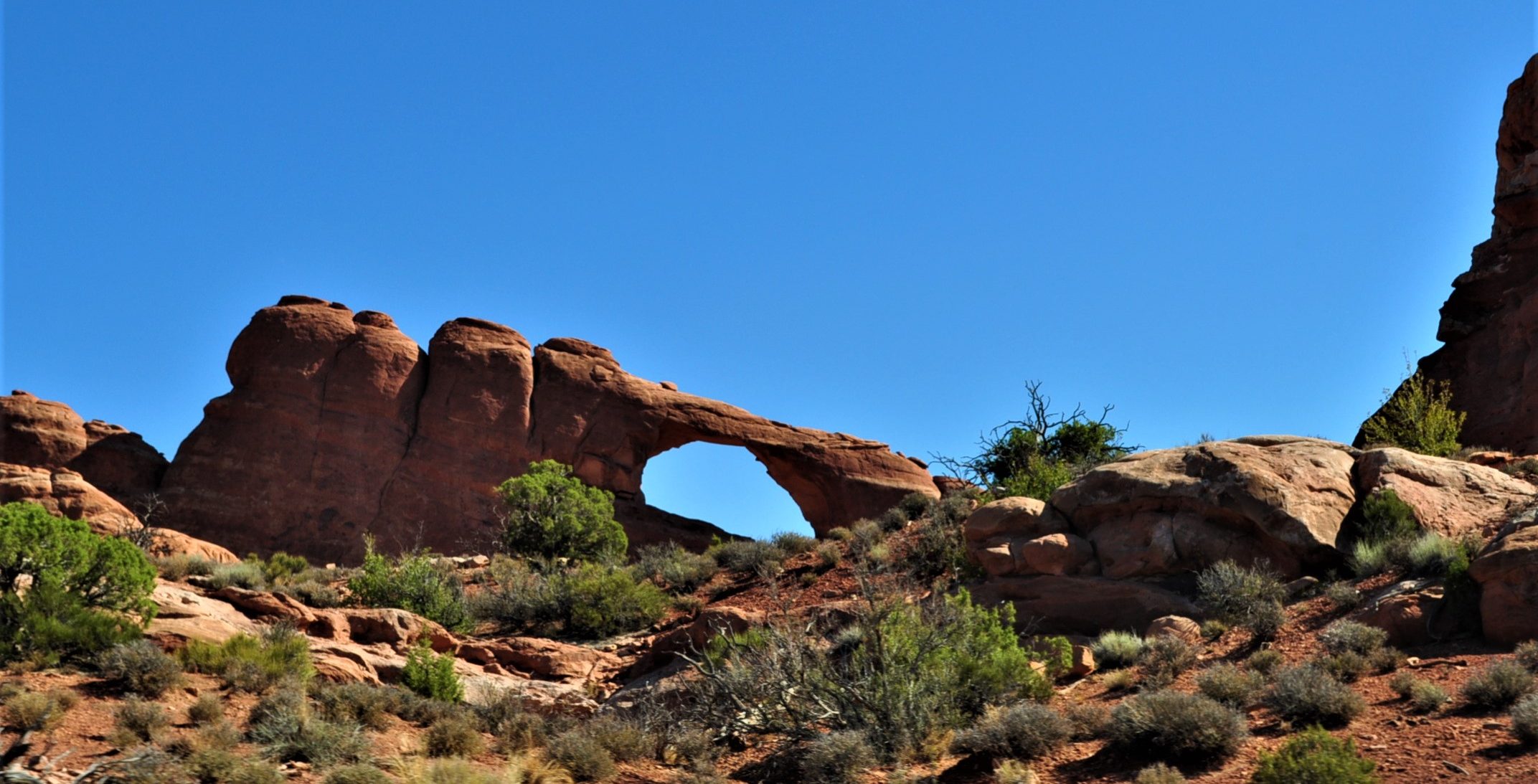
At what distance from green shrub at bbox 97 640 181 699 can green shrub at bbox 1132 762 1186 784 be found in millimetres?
9591

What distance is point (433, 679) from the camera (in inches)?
604

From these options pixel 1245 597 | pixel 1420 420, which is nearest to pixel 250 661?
pixel 1245 597

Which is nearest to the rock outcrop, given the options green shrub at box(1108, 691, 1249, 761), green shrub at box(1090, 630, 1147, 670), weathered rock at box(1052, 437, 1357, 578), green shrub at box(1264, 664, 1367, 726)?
weathered rock at box(1052, 437, 1357, 578)

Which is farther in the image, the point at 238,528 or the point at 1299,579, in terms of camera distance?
the point at 238,528

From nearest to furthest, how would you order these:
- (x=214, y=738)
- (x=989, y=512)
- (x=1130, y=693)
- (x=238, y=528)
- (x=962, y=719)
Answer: (x=214, y=738), (x=962, y=719), (x=1130, y=693), (x=989, y=512), (x=238, y=528)

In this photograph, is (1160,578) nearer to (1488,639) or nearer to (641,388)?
(1488,639)

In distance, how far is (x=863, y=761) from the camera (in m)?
11.9

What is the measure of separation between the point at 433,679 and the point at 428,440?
79.9ft

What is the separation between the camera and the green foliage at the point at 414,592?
65.8ft

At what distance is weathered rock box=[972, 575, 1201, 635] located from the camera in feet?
56.0

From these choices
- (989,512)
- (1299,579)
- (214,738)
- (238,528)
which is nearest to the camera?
(214,738)

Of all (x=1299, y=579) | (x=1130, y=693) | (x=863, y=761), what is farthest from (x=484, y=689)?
(x=1299, y=579)

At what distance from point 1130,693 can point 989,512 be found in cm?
540

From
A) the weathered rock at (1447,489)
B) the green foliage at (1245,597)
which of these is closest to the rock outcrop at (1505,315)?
the weathered rock at (1447,489)
